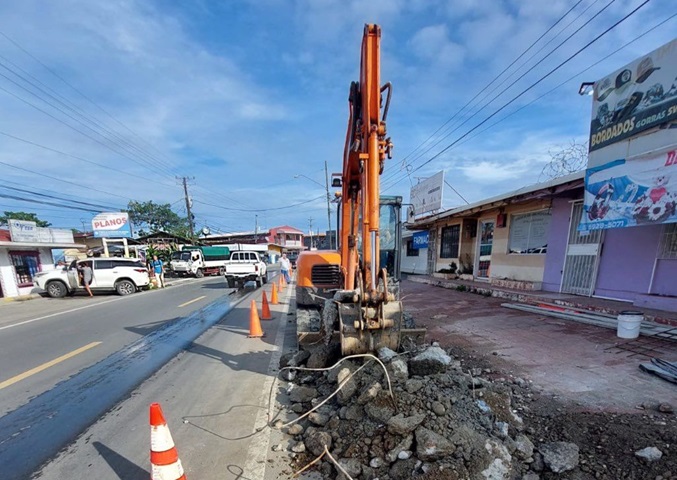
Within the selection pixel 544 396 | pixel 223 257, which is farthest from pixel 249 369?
pixel 223 257

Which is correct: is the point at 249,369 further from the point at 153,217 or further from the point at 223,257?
the point at 153,217

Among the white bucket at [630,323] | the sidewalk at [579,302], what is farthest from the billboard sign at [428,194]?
the white bucket at [630,323]

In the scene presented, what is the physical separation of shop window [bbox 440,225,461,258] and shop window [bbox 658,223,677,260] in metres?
8.28

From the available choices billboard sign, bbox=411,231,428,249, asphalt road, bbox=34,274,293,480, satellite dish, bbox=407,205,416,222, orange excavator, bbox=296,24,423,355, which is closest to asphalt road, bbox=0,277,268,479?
asphalt road, bbox=34,274,293,480

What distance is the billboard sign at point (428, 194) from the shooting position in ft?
55.8

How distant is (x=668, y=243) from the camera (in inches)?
253

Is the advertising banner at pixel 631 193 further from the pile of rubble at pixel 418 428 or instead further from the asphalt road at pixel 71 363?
the asphalt road at pixel 71 363

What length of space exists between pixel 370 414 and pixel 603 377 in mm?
3370

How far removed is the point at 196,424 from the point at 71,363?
3.64 meters

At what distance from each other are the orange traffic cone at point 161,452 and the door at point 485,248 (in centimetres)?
1298

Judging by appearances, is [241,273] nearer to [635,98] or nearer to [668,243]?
[668,243]

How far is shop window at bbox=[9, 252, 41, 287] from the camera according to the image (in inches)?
605

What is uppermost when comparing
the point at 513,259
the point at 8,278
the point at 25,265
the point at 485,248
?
the point at 485,248

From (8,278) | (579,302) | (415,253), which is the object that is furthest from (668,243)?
(8,278)
